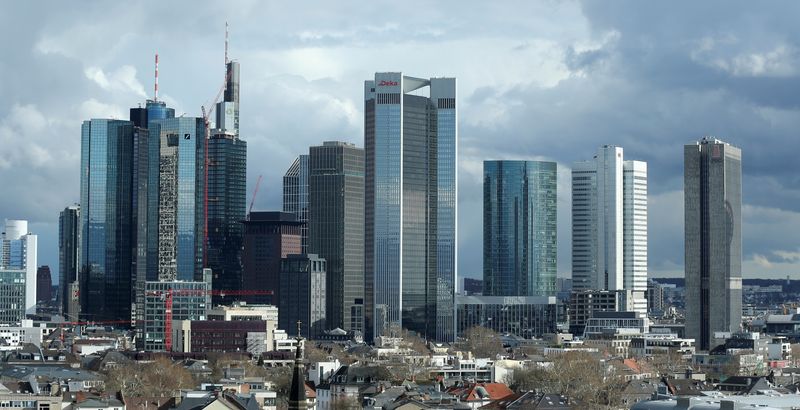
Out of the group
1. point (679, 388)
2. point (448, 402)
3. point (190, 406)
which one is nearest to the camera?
point (190, 406)

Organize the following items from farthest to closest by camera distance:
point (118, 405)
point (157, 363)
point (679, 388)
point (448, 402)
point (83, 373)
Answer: point (157, 363) → point (83, 373) → point (679, 388) → point (448, 402) → point (118, 405)

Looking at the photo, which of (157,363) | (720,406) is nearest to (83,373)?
(157,363)

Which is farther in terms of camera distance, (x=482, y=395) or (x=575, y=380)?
(x=575, y=380)

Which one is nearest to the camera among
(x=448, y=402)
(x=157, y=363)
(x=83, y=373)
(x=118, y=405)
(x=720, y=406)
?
(x=720, y=406)

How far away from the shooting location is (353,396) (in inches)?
5920

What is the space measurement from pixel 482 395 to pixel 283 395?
55.5 ft

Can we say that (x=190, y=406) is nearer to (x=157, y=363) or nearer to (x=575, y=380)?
(x=575, y=380)

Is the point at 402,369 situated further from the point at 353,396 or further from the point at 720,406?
the point at 720,406

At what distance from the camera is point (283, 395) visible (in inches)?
5965

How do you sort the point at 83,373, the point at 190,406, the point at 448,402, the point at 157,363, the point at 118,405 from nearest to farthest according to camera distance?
the point at 190,406 → the point at 118,405 → the point at 448,402 → the point at 83,373 → the point at 157,363

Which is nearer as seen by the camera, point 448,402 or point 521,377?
point 448,402

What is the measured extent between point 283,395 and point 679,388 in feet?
110

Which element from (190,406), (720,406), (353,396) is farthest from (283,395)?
(720,406)

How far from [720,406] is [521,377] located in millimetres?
81546
